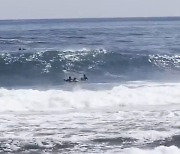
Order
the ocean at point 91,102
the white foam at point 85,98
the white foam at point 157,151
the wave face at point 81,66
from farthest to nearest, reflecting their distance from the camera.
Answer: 1. the wave face at point 81,66
2. the white foam at point 85,98
3. the ocean at point 91,102
4. the white foam at point 157,151

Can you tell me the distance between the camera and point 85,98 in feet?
68.4

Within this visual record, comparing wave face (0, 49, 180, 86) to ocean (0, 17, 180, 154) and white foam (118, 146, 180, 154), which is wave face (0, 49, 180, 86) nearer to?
ocean (0, 17, 180, 154)

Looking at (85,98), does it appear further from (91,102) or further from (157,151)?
(157,151)

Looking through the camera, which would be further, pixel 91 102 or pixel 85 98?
pixel 85 98

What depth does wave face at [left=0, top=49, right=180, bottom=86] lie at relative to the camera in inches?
1155

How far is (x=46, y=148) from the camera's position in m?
12.4

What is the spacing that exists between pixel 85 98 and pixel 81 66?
11.4 metres

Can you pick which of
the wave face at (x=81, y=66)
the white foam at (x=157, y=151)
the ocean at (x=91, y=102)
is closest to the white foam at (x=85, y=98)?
the ocean at (x=91, y=102)

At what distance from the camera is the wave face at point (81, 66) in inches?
1155

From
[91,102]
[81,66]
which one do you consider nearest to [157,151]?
[91,102]

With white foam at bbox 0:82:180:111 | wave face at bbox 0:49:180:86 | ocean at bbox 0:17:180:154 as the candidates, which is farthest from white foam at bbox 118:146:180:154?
wave face at bbox 0:49:180:86

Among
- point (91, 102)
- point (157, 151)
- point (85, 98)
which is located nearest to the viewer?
point (157, 151)

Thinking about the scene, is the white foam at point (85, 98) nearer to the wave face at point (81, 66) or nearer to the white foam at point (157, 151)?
the wave face at point (81, 66)

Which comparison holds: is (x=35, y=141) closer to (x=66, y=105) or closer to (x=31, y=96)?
(x=66, y=105)
